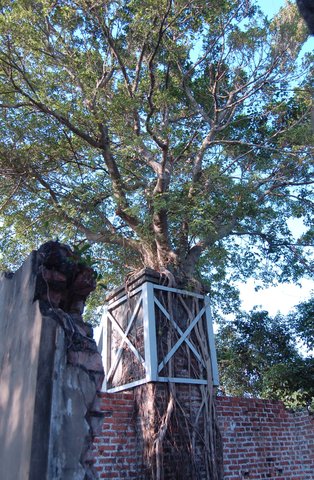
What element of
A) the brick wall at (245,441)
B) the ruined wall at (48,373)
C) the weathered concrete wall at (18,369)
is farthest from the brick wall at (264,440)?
the weathered concrete wall at (18,369)

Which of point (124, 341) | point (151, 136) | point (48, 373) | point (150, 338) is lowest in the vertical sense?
point (48, 373)

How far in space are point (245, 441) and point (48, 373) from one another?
14.8 feet

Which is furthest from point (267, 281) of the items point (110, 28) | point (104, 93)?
point (110, 28)

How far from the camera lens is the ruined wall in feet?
9.80

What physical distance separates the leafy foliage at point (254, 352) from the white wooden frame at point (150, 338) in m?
2.61

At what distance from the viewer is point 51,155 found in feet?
26.4

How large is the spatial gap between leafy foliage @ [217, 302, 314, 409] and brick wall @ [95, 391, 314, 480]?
1581 mm

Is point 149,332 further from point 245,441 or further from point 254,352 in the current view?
point 254,352

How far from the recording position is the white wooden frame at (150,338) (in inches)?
244

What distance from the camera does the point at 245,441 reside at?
6.58m

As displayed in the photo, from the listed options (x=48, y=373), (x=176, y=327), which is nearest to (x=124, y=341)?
(x=176, y=327)

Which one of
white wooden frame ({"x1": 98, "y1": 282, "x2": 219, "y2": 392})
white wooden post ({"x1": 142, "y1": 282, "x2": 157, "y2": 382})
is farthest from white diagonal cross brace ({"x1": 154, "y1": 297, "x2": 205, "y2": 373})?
white wooden post ({"x1": 142, "y1": 282, "x2": 157, "y2": 382})

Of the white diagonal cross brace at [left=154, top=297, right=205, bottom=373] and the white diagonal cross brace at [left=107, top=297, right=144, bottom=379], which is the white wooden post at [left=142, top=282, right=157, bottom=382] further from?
the white diagonal cross brace at [left=107, top=297, right=144, bottom=379]

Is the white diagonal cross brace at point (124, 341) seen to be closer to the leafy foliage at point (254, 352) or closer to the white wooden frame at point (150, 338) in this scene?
the white wooden frame at point (150, 338)
